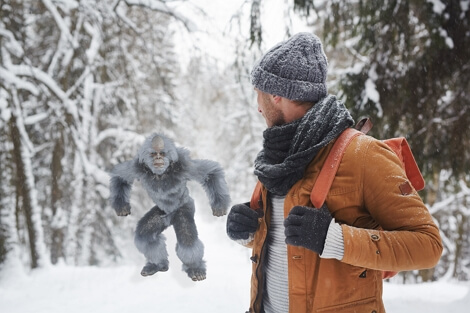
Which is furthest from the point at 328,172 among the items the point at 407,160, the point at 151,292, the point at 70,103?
the point at 70,103

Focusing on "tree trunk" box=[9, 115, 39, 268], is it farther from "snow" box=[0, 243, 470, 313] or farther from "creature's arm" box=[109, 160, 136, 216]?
"creature's arm" box=[109, 160, 136, 216]

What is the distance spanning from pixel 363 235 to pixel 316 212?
7.6 inches

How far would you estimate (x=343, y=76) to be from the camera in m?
4.81

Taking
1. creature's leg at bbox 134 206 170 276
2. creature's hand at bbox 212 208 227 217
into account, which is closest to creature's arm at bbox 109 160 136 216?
creature's leg at bbox 134 206 170 276

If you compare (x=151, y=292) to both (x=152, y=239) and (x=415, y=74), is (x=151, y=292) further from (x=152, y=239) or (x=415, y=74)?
(x=415, y=74)

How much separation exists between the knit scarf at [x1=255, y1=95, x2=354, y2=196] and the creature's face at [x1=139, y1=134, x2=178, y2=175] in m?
0.42

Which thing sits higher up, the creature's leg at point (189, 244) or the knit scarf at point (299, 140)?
the knit scarf at point (299, 140)

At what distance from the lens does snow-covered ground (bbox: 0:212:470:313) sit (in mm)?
4180

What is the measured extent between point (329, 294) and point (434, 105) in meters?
3.57

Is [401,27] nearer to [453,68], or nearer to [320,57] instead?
[453,68]

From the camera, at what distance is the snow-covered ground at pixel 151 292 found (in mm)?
4180

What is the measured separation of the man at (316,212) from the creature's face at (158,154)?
16.6 inches

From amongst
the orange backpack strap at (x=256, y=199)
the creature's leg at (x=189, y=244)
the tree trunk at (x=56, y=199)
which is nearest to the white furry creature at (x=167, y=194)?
the creature's leg at (x=189, y=244)

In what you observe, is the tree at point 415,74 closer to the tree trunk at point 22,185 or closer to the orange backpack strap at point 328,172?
the orange backpack strap at point 328,172
